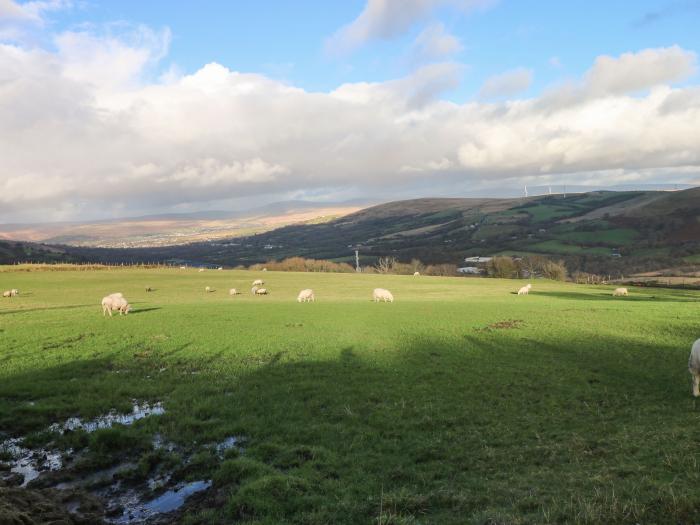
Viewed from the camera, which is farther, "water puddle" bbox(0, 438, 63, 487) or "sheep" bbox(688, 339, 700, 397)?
"sheep" bbox(688, 339, 700, 397)

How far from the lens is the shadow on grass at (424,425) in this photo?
790cm

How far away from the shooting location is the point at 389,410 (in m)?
14.1

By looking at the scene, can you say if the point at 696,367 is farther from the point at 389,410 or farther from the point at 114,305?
the point at 114,305

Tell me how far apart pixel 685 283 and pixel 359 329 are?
8072 centimetres

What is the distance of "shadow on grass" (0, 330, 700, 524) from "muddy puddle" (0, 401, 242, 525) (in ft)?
2.23

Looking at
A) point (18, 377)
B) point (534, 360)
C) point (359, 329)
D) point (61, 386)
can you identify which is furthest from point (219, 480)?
point (359, 329)

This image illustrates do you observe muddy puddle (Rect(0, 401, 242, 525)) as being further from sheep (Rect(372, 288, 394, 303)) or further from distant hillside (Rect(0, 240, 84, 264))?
distant hillside (Rect(0, 240, 84, 264))

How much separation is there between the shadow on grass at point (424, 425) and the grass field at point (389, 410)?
56mm

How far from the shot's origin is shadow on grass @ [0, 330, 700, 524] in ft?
25.9

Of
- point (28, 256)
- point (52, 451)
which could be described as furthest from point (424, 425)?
point (28, 256)

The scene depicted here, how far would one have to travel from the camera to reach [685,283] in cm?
8219

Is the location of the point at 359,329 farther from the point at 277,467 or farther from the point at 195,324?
the point at 277,467

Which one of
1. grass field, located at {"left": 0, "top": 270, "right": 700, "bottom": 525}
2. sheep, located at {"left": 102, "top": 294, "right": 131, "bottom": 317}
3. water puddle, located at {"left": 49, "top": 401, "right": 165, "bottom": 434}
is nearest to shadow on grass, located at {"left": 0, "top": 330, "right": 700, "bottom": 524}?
grass field, located at {"left": 0, "top": 270, "right": 700, "bottom": 525}

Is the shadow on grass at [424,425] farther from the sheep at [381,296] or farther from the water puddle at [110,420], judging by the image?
the sheep at [381,296]
